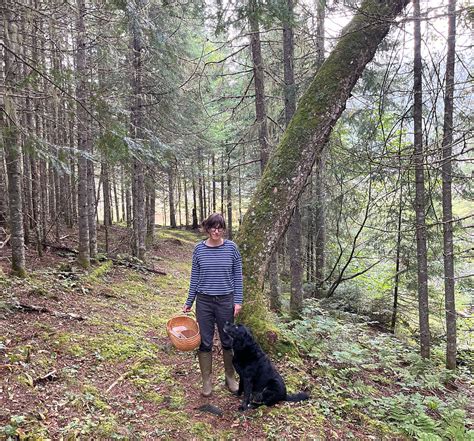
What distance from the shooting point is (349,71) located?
18.4 ft

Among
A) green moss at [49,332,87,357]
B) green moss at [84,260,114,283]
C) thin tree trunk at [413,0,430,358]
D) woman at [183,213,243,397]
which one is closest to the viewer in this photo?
woman at [183,213,243,397]

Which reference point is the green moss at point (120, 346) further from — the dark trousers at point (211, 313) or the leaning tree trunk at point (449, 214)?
the leaning tree trunk at point (449, 214)

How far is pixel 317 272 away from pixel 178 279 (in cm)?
471

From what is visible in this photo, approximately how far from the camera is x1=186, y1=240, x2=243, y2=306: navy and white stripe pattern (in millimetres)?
3844

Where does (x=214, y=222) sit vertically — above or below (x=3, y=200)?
below

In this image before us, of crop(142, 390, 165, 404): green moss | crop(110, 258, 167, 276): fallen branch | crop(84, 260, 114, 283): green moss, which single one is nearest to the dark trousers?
crop(142, 390, 165, 404): green moss

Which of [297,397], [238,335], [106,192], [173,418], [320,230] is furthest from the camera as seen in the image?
[106,192]

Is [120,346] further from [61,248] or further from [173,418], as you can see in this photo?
[61,248]

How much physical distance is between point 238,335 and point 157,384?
1.37 metres

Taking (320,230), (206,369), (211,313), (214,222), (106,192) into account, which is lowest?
(206,369)

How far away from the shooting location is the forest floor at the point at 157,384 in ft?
11.2

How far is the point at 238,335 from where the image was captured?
372cm

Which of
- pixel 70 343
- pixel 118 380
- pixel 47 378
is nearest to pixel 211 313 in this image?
pixel 118 380

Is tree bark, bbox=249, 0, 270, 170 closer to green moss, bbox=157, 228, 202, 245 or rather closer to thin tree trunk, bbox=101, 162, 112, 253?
thin tree trunk, bbox=101, 162, 112, 253
